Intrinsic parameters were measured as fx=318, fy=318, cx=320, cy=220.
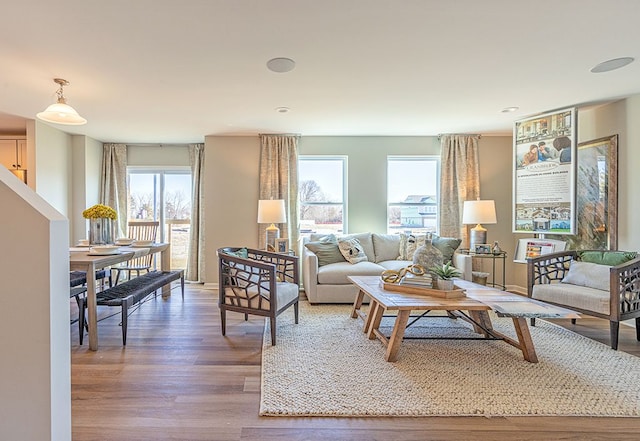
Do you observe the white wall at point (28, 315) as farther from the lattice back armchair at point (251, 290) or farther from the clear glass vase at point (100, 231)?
the clear glass vase at point (100, 231)

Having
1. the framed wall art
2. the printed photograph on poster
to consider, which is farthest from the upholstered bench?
the framed wall art

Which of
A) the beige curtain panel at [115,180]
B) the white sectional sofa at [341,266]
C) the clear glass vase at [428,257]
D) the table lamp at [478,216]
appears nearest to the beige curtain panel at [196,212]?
the beige curtain panel at [115,180]

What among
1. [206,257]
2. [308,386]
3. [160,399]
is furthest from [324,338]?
[206,257]

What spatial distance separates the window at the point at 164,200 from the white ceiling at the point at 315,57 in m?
1.65

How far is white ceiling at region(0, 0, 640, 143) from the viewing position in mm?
1918

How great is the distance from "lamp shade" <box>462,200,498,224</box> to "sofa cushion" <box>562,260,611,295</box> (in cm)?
115

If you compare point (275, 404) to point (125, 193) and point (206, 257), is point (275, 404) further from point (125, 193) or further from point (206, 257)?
point (125, 193)

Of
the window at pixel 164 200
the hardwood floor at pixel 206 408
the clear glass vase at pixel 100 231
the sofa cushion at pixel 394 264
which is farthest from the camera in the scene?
the window at pixel 164 200

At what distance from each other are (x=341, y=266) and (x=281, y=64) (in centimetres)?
247

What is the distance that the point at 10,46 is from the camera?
2.25m

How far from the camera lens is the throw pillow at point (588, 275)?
292cm

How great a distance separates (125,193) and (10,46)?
3.53 meters

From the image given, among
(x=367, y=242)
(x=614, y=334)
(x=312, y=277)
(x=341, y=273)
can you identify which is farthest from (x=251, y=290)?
(x=614, y=334)

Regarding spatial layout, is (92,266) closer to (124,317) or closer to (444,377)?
(124,317)
